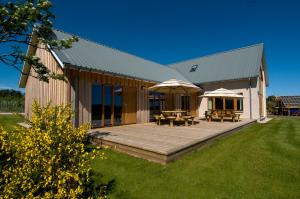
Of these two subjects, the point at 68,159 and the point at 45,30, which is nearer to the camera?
the point at 68,159

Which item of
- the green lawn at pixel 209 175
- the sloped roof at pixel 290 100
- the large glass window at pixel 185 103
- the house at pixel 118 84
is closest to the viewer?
the green lawn at pixel 209 175

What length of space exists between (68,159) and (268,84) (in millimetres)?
26978

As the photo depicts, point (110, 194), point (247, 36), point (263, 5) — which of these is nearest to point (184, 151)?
point (110, 194)

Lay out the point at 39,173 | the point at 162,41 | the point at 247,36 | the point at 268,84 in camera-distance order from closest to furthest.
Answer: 1. the point at 39,173
2. the point at 247,36
3. the point at 268,84
4. the point at 162,41

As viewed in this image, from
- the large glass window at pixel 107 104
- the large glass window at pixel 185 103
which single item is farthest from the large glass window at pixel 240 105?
the large glass window at pixel 107 104

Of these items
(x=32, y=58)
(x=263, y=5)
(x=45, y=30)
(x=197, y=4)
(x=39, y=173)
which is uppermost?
(x=197, y=4)

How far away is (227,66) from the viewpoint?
1858cm

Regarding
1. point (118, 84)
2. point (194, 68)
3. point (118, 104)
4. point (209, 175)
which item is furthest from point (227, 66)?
point (209, 175)

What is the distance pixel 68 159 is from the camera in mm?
2799

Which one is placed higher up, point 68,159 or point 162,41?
point 162,41

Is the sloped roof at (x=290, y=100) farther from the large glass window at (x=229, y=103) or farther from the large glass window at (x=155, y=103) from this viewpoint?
the large glass window at (x=155, y=103)

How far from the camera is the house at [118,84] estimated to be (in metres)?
8.83

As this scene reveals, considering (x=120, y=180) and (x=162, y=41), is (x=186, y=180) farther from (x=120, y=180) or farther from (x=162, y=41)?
(x=162, y=41)

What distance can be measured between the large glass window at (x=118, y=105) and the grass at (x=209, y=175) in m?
4.91
